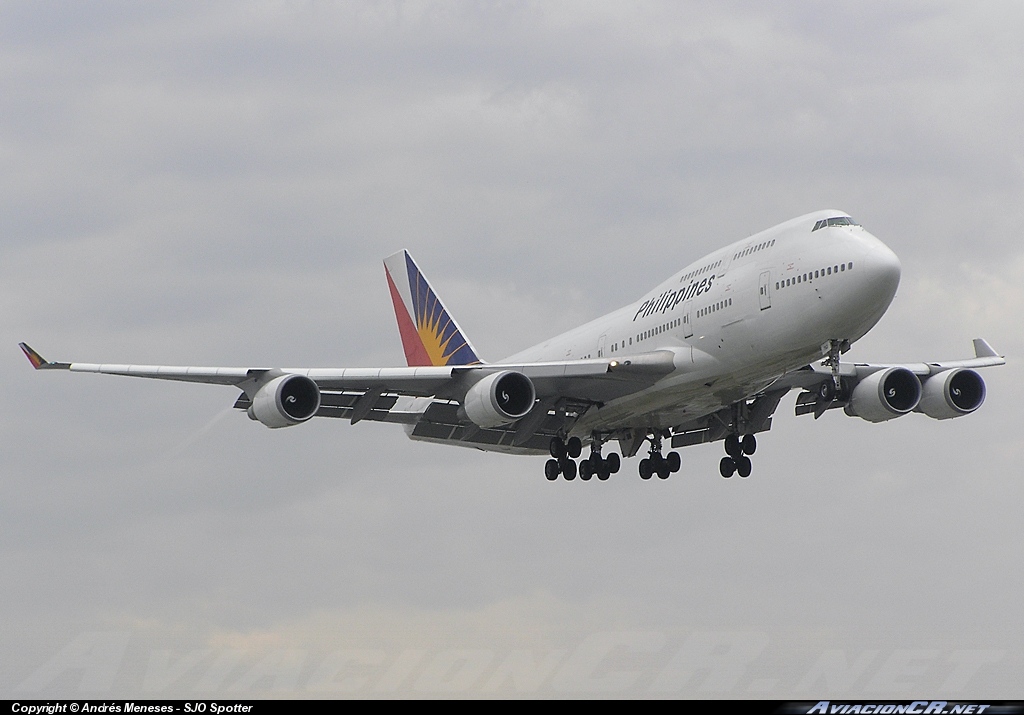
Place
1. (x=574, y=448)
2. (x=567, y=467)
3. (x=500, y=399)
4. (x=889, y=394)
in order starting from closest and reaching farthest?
1. (x=500, y=399)
2. (x=889, y=394)
3. (x=574, y=448)
4. (x=567, y=467)

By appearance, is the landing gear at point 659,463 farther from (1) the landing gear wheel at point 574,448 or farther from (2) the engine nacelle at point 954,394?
(2) the engine nacelle at point 954,394

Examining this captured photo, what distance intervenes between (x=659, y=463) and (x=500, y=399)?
9.15 metres

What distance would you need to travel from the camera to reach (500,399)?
39000 millimetres

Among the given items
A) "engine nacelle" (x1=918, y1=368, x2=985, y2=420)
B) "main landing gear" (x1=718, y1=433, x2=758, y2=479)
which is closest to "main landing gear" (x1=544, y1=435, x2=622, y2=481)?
"main landing gear" (x1=718, y1=433, x2=758, y2=479)

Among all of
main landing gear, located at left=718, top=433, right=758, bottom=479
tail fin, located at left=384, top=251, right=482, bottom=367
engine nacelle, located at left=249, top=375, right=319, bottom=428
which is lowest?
main landing gear, located at left=718, top=433, right=758, bottom=479

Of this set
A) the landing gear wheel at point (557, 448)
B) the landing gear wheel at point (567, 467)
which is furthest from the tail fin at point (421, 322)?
the landing gear wheel at point (567, 467)

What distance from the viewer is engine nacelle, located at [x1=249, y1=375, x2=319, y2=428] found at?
3800 cm

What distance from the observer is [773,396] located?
4388cm

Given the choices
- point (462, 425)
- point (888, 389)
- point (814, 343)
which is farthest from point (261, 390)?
point (888, 389)

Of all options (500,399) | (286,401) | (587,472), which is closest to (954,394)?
(587,472)

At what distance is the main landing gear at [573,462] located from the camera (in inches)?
1729

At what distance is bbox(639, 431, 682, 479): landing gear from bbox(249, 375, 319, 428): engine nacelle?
40.9ft

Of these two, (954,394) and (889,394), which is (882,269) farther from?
(954,394)

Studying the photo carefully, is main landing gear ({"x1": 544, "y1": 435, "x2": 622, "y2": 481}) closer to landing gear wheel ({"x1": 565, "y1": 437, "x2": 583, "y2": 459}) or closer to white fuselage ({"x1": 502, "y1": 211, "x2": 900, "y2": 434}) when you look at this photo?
landing gear wheel ({"x1": 565, "y1": 437, "x2": 583, "y2": 459})
